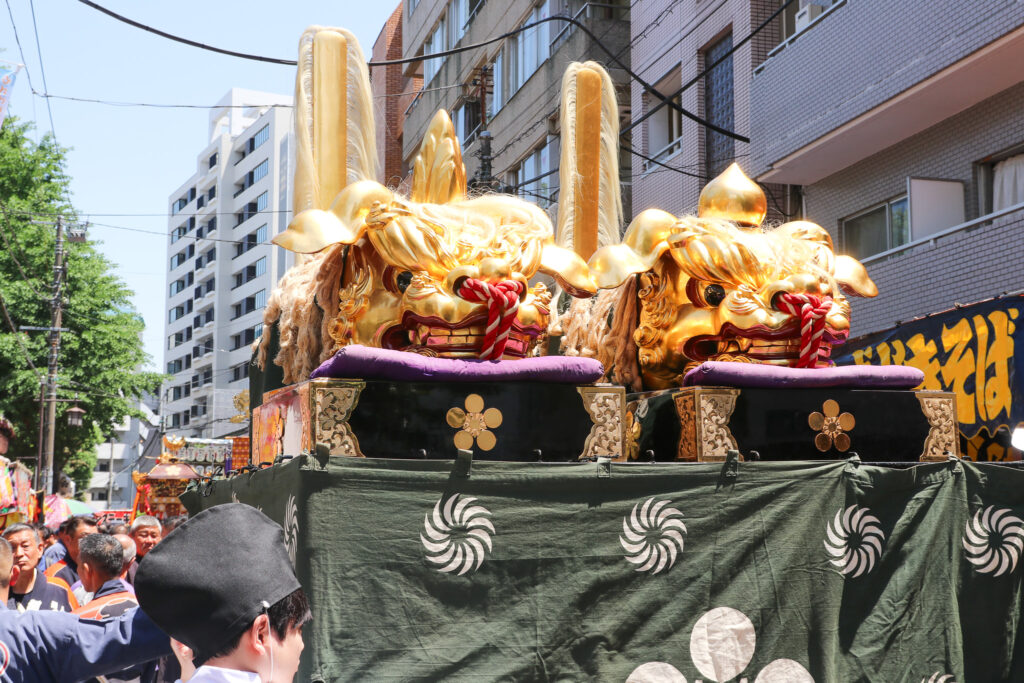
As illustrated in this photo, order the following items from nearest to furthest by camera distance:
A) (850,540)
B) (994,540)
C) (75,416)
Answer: (850,540) → (994,540) → (75,416)

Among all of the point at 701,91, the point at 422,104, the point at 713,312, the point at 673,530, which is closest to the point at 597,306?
the point at 713,312

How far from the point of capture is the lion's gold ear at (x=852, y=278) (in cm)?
611

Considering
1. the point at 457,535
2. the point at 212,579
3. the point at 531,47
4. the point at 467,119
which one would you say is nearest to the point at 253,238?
the point at 467,119

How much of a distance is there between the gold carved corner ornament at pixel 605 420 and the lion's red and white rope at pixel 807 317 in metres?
1.12

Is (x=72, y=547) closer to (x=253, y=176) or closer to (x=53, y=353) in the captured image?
(x=53, y=353)

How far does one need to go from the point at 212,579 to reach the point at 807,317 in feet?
13.3

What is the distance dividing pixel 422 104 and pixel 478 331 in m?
18.1

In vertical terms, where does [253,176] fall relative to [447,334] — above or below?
above

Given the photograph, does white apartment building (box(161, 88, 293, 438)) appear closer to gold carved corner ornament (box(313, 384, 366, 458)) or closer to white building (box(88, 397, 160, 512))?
white building (box(88, 397, 160, 512))

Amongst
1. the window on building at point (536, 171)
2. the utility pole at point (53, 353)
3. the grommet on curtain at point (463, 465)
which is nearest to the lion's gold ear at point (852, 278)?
the grommet on curtain at point (463, 465)

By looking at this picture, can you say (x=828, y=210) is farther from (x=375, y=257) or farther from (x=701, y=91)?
(x=375, y=257)

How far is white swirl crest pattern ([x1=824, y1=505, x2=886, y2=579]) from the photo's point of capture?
480 centimetres

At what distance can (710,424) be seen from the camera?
5.15 meters

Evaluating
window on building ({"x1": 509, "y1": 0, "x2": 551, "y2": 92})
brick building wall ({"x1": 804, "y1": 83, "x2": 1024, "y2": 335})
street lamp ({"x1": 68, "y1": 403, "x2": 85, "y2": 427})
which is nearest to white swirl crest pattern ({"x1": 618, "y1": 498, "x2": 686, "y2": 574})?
brick building wall ({"x1": 804, "y1": 83, "x2": 1024, "y2": 335})
